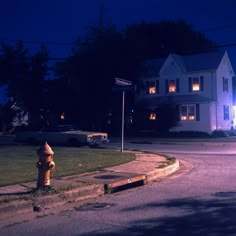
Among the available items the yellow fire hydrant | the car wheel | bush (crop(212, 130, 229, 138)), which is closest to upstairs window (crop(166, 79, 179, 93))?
bush (crop(212, 130, 229, 138))

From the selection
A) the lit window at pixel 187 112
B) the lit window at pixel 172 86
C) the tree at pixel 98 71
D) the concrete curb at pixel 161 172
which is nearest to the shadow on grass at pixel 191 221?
the concrete curb at pixel 161 172

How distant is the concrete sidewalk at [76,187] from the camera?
7574 mm

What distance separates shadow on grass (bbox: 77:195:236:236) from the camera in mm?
6137

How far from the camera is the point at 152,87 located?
41844 mm

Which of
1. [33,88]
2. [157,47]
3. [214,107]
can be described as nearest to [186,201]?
[214,107]

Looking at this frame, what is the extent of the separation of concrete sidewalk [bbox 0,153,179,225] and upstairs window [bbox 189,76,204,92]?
26815 millimetres

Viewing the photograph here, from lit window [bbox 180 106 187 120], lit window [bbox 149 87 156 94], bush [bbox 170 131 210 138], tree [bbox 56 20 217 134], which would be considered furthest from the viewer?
lit window [bbox 149 87 156 94]

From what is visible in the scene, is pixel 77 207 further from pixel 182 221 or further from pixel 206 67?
pixel 206 67

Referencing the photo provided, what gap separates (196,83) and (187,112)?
3085 millimetres

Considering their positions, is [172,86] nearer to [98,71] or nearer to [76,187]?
[98,71]

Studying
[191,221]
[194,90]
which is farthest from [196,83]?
[191,221]

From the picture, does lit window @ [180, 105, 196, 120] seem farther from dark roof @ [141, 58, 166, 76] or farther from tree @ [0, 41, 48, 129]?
tree @ [0, 41, 48, 129]

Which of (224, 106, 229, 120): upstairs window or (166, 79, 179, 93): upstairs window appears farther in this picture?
(224, 106, 229, 120): upstairs window

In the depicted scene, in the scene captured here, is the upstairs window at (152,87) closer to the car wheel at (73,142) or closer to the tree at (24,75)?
the tree at (24,75)
